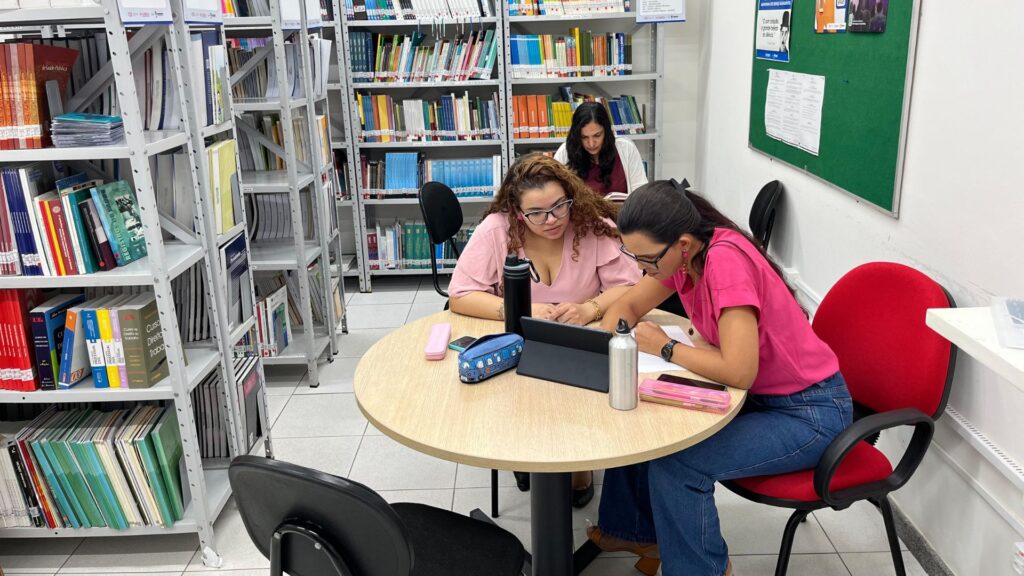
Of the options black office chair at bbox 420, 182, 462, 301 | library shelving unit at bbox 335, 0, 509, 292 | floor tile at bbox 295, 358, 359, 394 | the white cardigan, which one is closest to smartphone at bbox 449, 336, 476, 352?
black office chair at bbox 420, 182, 462, 301

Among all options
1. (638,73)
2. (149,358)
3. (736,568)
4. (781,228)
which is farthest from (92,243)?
(638,73)

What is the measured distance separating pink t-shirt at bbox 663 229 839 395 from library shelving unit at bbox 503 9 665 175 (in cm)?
321

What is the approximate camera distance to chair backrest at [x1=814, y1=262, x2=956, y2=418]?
A: 2.03 metres

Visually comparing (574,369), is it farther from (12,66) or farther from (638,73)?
(638,73)

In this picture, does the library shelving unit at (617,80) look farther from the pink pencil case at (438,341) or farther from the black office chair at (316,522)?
the black office chair at (316,522)

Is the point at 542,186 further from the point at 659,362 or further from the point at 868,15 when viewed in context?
the point at 868,15

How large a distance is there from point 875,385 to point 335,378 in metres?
2.68

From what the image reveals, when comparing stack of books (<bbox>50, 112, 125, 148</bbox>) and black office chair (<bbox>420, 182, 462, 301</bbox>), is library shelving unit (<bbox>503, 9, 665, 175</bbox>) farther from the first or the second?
stack of books (<bbox>50, 112, 125, 148</bbox>)

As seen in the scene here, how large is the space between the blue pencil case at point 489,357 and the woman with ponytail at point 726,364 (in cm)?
36

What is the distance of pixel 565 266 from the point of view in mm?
2574

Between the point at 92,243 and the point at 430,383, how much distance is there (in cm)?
114

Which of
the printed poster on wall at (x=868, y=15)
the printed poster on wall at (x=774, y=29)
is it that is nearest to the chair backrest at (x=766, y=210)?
the printed poster on wall at (x=774, y=29)

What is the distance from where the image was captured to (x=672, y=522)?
197 cm

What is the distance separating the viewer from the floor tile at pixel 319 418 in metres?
3.44
